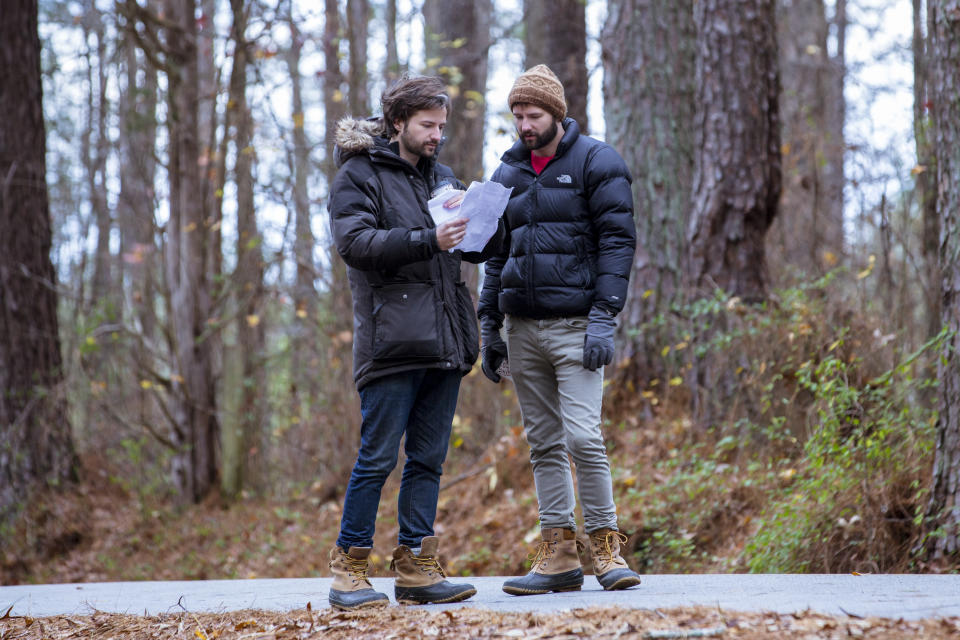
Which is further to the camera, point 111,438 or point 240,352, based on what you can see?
point 111,438

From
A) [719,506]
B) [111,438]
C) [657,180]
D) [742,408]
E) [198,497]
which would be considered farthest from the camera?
[111,438]

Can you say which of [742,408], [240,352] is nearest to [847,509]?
[742,408]

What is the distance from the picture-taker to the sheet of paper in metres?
4.79

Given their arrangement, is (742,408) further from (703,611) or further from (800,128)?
(800,128)

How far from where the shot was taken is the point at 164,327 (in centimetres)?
1277

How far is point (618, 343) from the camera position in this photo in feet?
31.5

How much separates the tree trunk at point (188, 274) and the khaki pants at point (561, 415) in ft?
26.9

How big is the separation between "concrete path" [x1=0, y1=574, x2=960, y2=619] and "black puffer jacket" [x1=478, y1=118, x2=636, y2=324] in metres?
1.41

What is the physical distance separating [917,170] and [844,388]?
82.7 inches

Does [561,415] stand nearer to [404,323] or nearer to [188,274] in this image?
[404,323]

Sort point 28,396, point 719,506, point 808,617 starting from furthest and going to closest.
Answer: point 28,396, point 719,506, point 808,617

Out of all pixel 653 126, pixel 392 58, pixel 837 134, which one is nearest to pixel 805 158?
pixel 653 126

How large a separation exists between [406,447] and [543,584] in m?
0.98

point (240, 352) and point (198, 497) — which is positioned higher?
point (240, 352)
